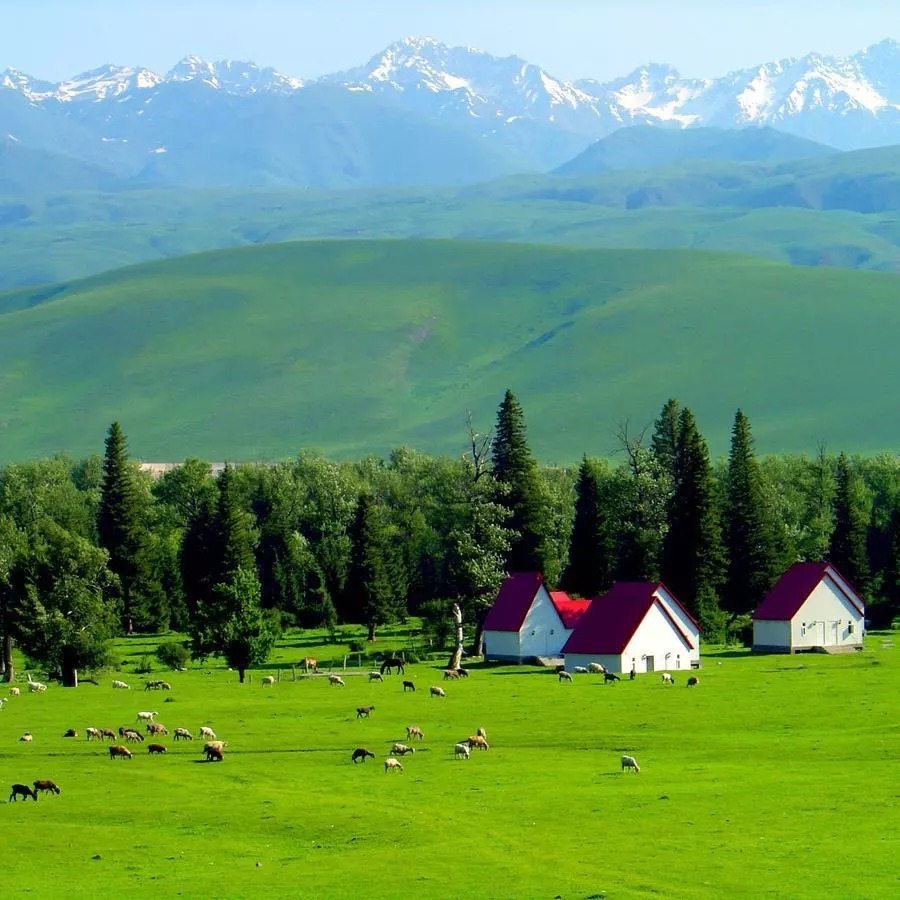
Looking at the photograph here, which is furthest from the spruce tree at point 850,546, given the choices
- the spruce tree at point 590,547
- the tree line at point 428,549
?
the spruce tree at point 590,547

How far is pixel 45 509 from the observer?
15312 cm

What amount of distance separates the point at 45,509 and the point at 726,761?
101226 mm

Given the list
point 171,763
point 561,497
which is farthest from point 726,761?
point 561,497

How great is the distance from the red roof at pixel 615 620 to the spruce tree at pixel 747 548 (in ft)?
76.1

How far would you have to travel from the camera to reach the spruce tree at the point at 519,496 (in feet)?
381

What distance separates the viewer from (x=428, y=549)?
13988 centimetres

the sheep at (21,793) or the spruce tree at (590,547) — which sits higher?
the spruce tree at (590,547)

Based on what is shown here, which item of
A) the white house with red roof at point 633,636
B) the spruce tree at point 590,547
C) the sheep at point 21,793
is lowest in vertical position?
the sheep at point 21,793

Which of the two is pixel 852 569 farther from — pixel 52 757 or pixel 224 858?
pixel 224 858

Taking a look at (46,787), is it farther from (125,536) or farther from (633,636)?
A: (125,536)

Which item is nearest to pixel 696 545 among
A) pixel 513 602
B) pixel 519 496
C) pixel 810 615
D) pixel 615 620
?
pixel 519 496

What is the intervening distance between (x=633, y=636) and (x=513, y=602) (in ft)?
33.0

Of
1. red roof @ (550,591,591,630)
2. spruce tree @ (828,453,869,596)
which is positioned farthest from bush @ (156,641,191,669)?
spruce tree @ (828,453,869,596)

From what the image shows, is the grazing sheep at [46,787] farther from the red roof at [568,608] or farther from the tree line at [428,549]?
the red roof at [568,608]
